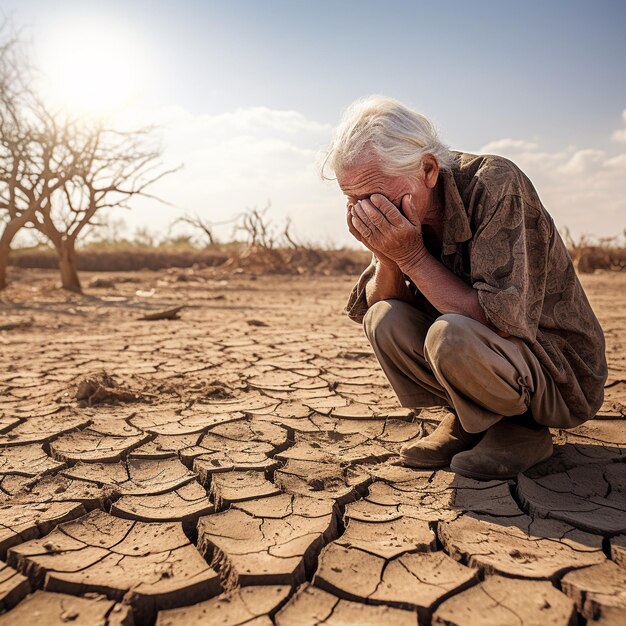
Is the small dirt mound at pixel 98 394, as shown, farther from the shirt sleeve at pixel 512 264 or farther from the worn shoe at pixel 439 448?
the shirt sleeve at pixel 512 264

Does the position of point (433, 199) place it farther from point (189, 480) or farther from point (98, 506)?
point (98, 506)

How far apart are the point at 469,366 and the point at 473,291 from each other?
0.75ft

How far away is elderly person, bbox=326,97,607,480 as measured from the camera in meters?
1.78

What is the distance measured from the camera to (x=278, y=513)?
175 cm

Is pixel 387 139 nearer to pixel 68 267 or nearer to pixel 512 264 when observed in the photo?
pixel 512 264

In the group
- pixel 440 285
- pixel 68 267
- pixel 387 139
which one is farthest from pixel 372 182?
pixel 68 267

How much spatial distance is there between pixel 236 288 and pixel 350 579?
9146 millimetres

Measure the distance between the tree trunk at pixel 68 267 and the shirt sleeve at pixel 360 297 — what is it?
7631 millimetres

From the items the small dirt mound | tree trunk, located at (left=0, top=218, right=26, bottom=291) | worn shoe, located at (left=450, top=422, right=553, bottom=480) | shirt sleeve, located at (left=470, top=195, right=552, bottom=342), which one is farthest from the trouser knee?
tree trunk, located at (left=0, top=218, right=26, bottom=291)

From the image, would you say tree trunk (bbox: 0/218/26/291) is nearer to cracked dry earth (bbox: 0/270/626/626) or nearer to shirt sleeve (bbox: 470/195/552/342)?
cracked dry earth (bbox: 0/270/626/626)

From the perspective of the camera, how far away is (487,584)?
135cm

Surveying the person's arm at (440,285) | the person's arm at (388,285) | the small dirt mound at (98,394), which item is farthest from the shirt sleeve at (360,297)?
the small dirt mound at (98,394)

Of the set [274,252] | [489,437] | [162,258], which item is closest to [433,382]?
[489,437]

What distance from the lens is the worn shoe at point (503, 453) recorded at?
6.34ft
